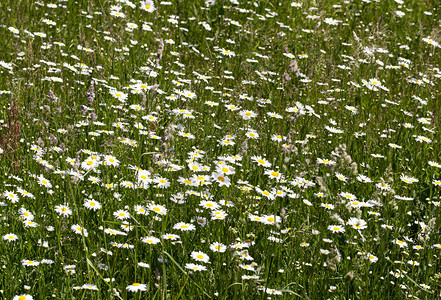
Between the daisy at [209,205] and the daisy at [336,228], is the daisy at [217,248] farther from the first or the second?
the daisy at [336,228]

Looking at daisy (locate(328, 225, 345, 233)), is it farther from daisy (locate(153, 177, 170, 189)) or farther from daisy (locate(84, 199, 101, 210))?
daisy (locate(84, 199, 101, 210))

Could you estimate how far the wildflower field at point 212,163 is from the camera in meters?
2.37

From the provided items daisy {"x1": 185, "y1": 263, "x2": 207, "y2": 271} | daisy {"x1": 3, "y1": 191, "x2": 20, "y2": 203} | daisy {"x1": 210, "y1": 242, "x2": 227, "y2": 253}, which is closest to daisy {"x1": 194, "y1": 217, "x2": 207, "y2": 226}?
daisy {"x1": 210, "y1": 242, "x2": 227, "y2": 253}

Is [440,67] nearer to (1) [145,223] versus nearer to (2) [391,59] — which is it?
(2) [391,59]

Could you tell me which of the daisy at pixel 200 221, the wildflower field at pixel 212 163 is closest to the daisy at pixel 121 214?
the wildflower field at pixel 212 163

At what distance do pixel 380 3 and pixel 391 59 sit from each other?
2240mm

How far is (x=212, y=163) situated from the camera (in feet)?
11.3

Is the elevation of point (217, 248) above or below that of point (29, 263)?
above

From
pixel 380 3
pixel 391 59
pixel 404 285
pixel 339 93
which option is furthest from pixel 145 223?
pixel 380 3

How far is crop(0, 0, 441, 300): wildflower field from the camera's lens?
7.79 feet

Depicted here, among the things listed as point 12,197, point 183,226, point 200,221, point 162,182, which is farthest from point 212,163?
point 12,197

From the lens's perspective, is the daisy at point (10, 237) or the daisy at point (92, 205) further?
A: the daisy at point (92, 205)

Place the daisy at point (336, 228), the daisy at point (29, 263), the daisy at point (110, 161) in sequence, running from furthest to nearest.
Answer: the daisy at point (110, 161), the daisy at point (336, 228), the daisy at point (29, 263)

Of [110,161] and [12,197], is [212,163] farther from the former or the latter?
[12,197]
